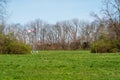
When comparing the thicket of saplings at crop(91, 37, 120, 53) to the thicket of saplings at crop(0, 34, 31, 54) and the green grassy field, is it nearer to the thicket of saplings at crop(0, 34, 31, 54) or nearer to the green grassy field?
the thicket of saplings at crop(0, 34, 31, 54)

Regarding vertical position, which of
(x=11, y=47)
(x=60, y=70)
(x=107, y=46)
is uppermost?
(x=11, y=47)

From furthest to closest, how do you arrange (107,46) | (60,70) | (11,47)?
(107,46), (11,47), (60,70)

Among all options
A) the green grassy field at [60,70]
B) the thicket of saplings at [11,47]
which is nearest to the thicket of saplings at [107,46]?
the thicket of saplings at [11,47]

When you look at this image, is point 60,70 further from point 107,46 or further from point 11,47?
point 107,46

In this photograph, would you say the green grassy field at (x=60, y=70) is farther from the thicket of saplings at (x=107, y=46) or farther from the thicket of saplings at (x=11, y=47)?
the thicket of saplings at (x=107, y=46)

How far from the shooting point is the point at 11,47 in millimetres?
50031

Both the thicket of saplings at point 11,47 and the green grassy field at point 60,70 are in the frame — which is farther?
the thicket of saplings at point 11,47

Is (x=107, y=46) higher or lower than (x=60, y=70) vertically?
higher

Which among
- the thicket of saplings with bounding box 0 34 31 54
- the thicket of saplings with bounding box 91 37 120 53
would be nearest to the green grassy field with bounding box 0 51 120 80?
the thicket of saplings with bounding box 0 34 31 54

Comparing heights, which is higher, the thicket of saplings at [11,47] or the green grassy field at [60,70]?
the thicket of saplings at [11,47]

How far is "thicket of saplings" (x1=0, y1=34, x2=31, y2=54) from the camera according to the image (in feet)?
163

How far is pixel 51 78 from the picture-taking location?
11.6m

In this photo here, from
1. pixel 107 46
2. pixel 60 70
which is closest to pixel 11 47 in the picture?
pixel 107 46

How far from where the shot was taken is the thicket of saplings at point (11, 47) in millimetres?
49812
